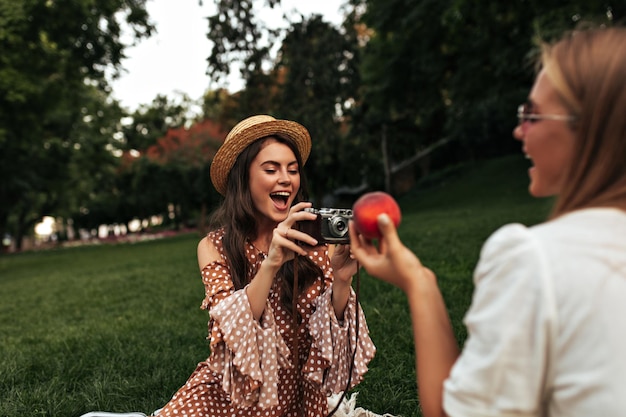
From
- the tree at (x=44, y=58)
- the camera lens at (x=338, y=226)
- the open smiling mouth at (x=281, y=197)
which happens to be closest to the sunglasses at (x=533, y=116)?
the camera lens at (x=338, y=226)

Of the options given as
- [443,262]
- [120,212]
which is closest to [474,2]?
[443,262]

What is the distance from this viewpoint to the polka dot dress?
6.87ft

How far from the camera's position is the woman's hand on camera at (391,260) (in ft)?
4.36

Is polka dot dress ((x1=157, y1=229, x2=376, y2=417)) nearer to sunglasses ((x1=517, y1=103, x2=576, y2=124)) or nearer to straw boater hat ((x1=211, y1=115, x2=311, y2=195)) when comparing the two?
straw boater hat ((x1=211, y1=115, x2=311, y2=195))

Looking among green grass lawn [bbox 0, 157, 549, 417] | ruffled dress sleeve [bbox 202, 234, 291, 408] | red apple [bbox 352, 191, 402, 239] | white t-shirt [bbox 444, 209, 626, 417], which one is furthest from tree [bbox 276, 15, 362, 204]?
white t-shirt [bbox 444, 209, 626, 417]

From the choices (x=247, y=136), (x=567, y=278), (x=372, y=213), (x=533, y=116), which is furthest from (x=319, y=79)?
(x=567, y=278)

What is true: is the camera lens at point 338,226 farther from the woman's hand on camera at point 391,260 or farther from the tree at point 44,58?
the tree at point 44,58

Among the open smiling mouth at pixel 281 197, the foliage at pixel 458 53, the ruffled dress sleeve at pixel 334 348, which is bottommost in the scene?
the ruffled dress sleeve at pixel 334 348

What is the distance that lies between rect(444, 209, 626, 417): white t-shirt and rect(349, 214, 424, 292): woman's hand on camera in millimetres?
282

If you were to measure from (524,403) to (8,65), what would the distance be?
13588 millimetres

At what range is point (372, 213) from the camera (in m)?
1.42

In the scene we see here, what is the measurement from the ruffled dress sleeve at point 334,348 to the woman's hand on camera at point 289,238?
0.53 metres

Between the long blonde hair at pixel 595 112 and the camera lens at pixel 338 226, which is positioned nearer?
the long blonde hair at pixel 595 112

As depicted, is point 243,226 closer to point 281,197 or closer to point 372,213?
point 281,197
